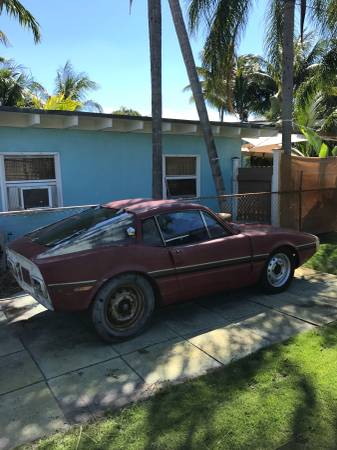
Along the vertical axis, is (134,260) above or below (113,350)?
above

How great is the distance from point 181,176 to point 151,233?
6.11 meters

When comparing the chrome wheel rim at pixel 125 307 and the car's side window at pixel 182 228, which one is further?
the car's side window at pixel 182 228

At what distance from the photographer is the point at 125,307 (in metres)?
4.58

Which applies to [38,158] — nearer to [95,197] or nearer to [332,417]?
[95,197]

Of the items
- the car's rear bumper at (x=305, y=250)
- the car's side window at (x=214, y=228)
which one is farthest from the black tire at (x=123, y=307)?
the car's rear bumper at (x=305, y=250)

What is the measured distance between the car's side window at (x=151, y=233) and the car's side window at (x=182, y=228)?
8cm

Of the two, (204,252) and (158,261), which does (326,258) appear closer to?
(204,252)

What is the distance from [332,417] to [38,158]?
7.32 metres

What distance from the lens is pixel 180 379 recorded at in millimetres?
3717

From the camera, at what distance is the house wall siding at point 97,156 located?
8.45m

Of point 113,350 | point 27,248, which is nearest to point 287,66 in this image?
point 27,248

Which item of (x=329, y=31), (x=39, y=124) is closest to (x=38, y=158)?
(x=39, y=124)

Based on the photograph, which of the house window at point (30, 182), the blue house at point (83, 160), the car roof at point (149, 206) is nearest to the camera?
the car roof at point (149, 206)

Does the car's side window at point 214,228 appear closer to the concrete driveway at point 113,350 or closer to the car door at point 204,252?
the car door at point 204,252
